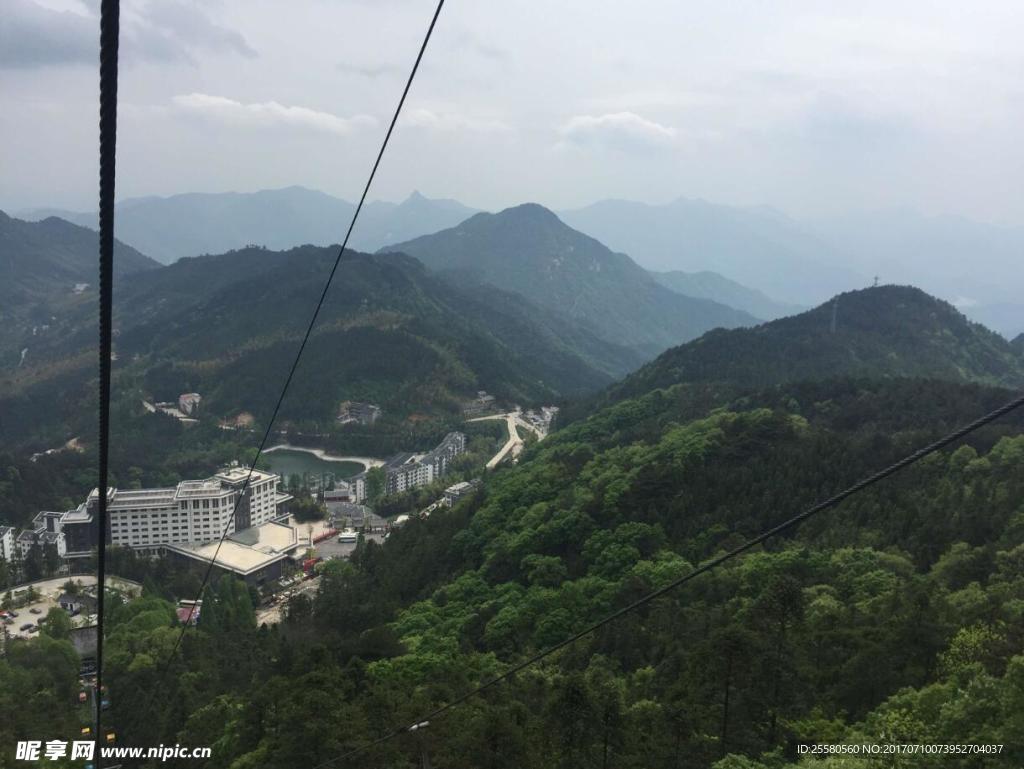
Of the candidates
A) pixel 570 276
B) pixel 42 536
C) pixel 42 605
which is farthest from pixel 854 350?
pixel 570 276

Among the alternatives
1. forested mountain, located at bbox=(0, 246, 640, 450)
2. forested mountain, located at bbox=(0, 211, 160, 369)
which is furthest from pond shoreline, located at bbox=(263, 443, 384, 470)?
forested mountain, located at bbox=(0, 211, 160, 369)

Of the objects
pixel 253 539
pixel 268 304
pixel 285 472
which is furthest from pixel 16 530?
pixel 268 304

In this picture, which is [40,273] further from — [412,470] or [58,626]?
[58,626]

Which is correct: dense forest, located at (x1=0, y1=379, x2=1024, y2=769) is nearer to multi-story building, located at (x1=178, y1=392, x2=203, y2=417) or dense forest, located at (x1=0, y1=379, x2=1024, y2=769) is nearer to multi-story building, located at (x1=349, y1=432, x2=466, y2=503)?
multi-story building, located at (x1=349, y1=432, x2=466, y2=503)

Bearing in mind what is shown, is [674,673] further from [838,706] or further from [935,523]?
[935,523]

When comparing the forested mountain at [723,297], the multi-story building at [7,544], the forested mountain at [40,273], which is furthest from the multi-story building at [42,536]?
Answer: the forested mountain at [723,297]

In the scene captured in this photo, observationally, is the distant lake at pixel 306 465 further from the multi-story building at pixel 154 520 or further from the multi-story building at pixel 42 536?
the multi-story building at pixel 42 536
